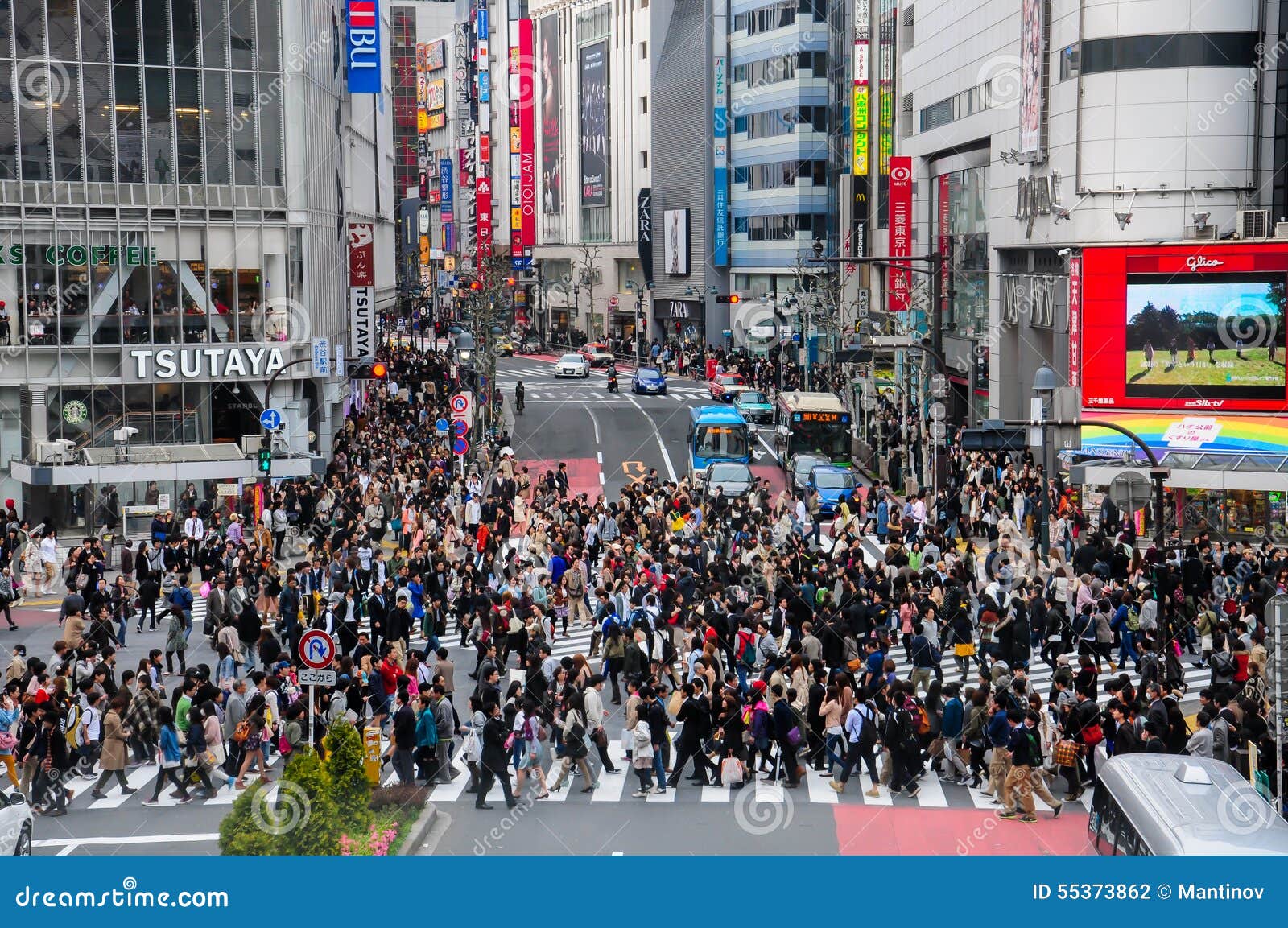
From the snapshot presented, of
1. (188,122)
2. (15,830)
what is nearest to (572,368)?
(188,122)

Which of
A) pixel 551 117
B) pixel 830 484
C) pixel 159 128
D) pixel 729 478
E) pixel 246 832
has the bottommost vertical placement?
pixel 246 832

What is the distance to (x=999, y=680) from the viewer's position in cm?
1869

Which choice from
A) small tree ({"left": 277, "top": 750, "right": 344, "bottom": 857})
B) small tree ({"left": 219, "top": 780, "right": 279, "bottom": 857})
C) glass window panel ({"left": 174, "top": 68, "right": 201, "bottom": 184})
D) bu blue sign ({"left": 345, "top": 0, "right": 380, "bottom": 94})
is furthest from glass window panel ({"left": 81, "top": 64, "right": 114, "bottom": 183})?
small tree ({"left": 277, "top": 750, "right": 344, "bottom": 857})

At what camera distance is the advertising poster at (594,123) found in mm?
117938

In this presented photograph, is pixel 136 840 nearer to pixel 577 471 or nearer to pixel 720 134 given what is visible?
pixel 577 471

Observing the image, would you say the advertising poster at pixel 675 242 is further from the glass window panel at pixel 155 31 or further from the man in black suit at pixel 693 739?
the man in black suit at pixel 693 739

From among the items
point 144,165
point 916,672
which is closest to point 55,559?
point 144,165

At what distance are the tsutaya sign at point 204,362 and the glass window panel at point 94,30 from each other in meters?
7.62

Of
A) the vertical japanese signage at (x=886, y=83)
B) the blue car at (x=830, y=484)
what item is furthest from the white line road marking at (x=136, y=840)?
the vertical japanese signage at (x=886, y=83)

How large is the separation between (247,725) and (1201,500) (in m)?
26.8

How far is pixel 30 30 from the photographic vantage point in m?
40.5

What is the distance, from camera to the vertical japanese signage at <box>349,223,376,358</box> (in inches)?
2089

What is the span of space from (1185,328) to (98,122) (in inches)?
1110

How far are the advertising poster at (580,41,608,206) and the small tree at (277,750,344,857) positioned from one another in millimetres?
107522
